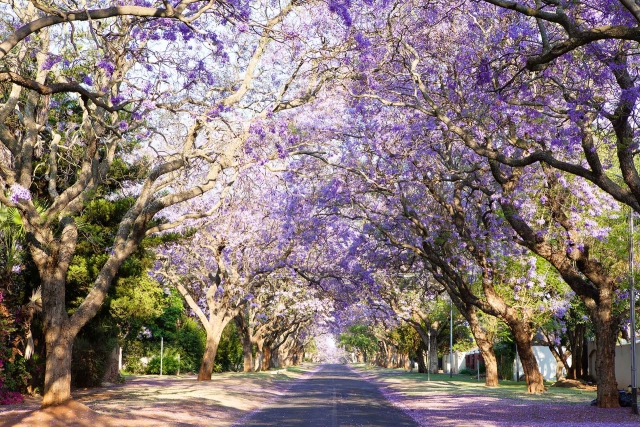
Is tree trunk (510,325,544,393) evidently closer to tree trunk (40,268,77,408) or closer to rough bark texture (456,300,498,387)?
rough bark texture (456,300,498,387)

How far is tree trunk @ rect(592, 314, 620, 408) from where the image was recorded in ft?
63.0

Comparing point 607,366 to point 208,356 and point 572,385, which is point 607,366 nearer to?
point 208,356

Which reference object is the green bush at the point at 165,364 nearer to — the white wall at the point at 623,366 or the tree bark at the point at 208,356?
the tree bark at the point at 208,356

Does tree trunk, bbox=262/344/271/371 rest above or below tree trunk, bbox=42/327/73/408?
below

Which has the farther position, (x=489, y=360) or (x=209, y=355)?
(x=489, y=360)

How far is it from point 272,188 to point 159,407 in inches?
493

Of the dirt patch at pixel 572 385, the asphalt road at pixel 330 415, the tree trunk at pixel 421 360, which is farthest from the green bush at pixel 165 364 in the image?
the tree trunk at pixel 421 360

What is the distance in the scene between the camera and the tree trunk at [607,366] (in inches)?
756

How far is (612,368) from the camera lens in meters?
19.2

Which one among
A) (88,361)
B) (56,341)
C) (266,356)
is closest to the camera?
(56,341)

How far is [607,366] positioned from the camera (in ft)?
63.1

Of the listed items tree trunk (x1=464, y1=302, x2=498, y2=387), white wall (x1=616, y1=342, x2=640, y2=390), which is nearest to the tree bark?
tree trunk (x1=464, y1=302, x2=498, y2=387)

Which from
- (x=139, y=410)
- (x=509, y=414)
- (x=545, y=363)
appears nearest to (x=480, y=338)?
(x=509, y=414)

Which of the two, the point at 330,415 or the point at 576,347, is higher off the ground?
the point at 576,347
